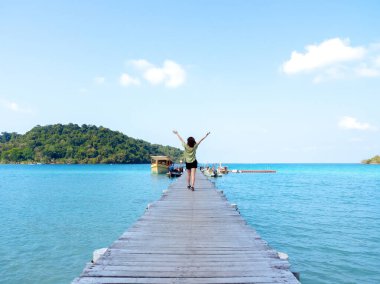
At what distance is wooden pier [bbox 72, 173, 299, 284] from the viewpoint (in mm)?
4656

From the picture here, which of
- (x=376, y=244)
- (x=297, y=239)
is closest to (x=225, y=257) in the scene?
(x=297, y=239)

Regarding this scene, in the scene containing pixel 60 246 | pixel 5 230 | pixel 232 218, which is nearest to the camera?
pixel 232 218

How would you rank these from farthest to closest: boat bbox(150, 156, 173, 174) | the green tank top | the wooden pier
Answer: boat bbox(150, 156, 173, 174), the green tank top, the wooden pier

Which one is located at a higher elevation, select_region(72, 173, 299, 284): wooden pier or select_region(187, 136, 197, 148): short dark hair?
select_region(187, 136, 197, 148): short dark hair

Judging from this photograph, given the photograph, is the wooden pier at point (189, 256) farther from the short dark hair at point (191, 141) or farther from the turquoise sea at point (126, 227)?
the short dark hair at point (191, 141)

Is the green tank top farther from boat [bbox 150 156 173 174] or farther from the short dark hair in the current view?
A: boat [bbox 150 156 173 174]

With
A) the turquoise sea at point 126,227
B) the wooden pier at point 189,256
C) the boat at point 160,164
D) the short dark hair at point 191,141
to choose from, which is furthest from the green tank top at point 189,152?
the boat at point 160,164

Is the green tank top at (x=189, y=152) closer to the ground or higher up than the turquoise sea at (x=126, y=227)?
higher up

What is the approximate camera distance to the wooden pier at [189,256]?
4.66 meters

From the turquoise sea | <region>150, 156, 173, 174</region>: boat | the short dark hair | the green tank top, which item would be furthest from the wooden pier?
<region>150, 156, 173, 174</region>: boat

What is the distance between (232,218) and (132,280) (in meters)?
5.59

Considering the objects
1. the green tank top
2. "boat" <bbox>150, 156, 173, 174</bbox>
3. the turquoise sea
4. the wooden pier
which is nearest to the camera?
the wooden pier

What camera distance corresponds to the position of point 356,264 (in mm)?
12164

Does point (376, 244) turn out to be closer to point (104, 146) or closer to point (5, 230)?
point (5, 230)
